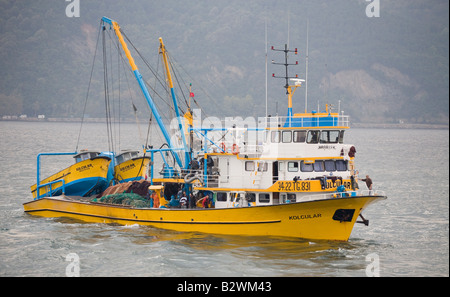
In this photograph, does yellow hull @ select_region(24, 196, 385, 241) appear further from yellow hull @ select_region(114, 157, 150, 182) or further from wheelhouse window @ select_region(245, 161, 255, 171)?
yellow hull @ select_region(114, 157, 150, 182)

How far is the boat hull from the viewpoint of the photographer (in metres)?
36.6

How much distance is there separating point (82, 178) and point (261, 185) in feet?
42.1

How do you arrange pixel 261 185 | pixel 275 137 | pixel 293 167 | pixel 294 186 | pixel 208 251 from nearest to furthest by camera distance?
pixel 208 251
pixel 294 186
pixel 293 167
pixel 261 185
pixel 275 137

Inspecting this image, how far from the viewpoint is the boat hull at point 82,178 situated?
36562 millimetres

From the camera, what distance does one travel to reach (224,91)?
18738 cm

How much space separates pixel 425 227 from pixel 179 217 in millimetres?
15939

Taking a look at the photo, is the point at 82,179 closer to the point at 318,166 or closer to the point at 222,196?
the point at 222,196

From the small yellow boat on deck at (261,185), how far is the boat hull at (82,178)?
353cm

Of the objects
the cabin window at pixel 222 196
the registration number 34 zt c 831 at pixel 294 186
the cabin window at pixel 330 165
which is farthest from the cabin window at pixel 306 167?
the cabin window at pixel 222 196

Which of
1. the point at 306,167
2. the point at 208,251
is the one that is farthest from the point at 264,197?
the point at 208,251

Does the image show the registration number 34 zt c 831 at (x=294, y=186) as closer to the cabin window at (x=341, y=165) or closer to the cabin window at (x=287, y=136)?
the cabin window at (x=341, y=165)

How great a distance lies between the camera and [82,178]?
3659 cm
